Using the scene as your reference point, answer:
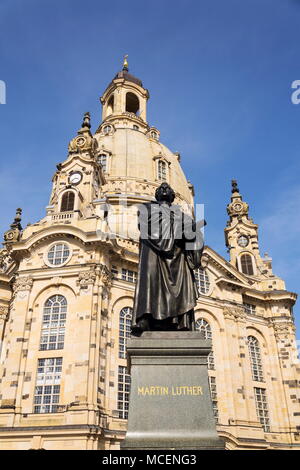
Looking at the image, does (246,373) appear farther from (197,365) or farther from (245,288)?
(197,365)

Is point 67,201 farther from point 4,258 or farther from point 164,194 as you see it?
point 164,194

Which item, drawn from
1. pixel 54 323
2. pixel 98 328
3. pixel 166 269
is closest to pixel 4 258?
pixel 54 323

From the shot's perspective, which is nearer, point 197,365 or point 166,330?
point 197,365

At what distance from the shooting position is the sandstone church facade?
2812 centimetres

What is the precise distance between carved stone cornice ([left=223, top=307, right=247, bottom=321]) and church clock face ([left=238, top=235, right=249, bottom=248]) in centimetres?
1091

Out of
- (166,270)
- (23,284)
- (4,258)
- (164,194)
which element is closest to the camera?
(166,270)

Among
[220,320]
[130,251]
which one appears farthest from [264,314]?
[130,251]

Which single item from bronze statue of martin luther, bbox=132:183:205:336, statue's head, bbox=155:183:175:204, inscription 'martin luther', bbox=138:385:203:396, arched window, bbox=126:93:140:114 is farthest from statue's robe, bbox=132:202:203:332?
arched window, bbox=126:93:140:114

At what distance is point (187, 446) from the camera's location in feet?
22.9

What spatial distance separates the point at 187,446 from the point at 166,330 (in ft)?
7.91

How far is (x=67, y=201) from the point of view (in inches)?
1505

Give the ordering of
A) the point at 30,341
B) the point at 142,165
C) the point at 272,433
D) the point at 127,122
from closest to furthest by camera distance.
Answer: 1. the point at 30,341
2. the point at 272,433
3. the point at 142,165
4. the point at 127,122

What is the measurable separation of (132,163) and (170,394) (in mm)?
46853

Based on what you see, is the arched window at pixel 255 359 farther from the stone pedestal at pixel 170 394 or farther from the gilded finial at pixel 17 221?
the stone pedestal at pixel 170 394
